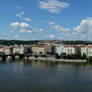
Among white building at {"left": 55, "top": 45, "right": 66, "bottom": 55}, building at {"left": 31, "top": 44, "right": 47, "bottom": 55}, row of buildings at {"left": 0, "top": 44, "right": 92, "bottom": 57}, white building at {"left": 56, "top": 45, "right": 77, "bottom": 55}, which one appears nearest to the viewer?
row of buildings at {"left": 0, "top": 44, "right": 92, "bottom": 57}

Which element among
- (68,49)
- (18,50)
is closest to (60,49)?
(68,49)

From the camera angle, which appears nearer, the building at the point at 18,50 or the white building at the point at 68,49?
the white building at the point at 68,49

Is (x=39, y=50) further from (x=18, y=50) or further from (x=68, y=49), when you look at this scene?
(x=68, y=49)

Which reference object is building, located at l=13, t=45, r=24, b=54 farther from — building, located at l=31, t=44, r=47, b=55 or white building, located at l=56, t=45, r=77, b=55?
white building, located at l=56, t=45, r=77, b=55

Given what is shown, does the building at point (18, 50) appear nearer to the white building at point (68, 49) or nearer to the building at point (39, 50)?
the building at point (39, 50)

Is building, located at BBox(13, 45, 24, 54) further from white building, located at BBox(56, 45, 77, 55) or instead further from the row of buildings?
white building, located at BBox(56, 45, 77, 55)

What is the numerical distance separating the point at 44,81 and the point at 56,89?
1.39 metres

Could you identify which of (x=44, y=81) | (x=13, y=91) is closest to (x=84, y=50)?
(x=44, y=81)

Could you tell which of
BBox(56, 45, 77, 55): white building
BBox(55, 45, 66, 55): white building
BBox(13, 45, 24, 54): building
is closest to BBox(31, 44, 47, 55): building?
BBox(13, 45, 24, 54): building

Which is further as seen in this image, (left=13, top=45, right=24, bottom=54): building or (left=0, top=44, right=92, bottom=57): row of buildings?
(left=13, top=45, right=24, bottom=54): building

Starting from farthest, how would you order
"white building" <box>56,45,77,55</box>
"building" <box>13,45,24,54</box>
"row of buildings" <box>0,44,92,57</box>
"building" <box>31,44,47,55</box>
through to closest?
"building" <box>13,45,24,54</box> → "building" <box>31,44,47,55</box> → "white building" <box>56,45,77,55</box> → "row of buildings" <box>0,44,92,57</box>

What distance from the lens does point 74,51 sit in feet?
84.2

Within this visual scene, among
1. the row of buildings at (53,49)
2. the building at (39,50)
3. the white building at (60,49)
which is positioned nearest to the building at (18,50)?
the row of buildings at (53,49)

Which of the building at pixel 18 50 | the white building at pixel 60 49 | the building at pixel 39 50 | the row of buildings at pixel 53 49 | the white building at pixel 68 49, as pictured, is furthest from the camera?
the building at pixel 18 50
